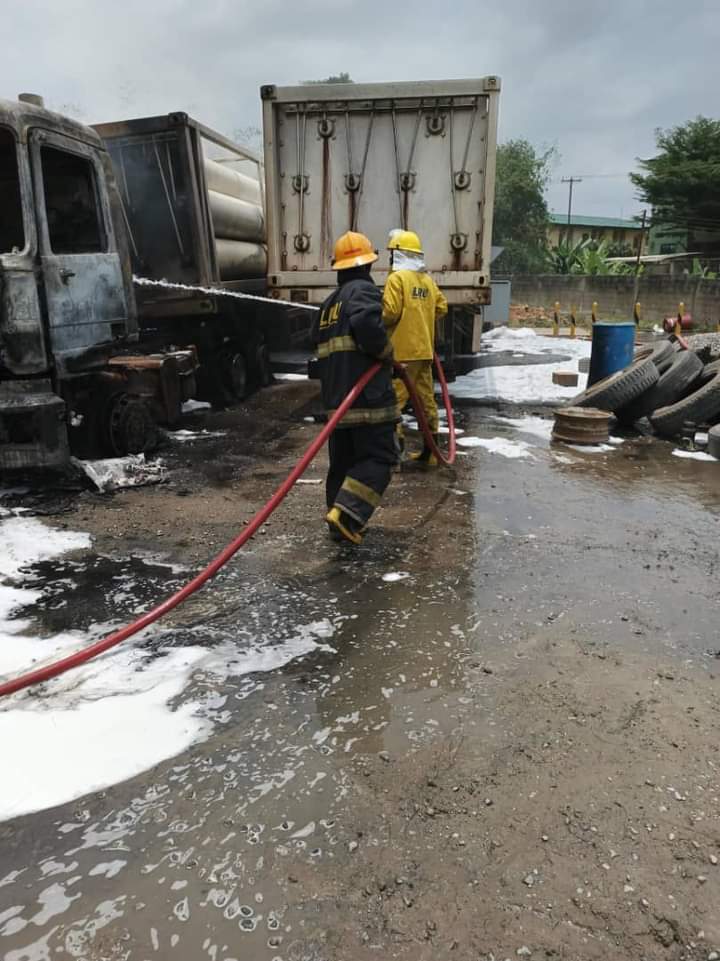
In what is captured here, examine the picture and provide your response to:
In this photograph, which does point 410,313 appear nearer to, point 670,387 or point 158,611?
point 670,387

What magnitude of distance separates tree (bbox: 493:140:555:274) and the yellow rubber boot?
33.8 metres

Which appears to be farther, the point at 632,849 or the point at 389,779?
the point at 389,779

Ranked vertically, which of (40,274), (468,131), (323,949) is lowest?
(323,949)

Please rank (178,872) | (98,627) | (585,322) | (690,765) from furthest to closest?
(585,322) < (98,627) < (690,765) < (178,872)

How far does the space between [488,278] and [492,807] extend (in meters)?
6.14

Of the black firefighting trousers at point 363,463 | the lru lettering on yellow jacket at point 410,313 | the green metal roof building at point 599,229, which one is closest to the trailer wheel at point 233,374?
the lru lettering on yellow jacket at point 410,313

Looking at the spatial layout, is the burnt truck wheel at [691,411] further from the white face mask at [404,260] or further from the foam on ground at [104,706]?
the foam on ground at [104,706]

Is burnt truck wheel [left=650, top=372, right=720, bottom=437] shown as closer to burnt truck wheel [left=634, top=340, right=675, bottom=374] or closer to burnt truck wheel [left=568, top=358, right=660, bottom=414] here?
burnt truck wheel [left=568, top=358, right=660, bottom=414]

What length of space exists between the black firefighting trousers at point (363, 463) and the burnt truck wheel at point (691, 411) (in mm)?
3859

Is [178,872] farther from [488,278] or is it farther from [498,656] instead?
[488,278]

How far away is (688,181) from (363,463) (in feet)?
109

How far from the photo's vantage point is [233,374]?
8.99m

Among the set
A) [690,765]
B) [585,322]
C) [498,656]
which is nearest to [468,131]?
[498,656]

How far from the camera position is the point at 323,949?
5.56ft
